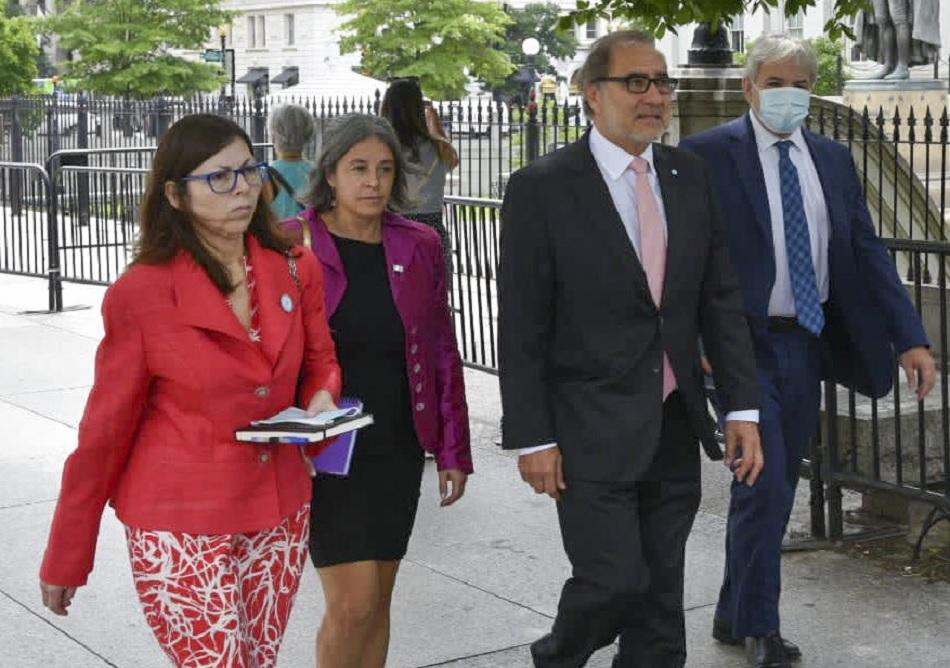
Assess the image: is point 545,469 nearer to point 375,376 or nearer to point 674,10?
point 375,376

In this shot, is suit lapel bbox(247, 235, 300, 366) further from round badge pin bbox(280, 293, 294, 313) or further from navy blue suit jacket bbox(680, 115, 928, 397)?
navy blue suit jacket bbox(680, 115, 928, 397)

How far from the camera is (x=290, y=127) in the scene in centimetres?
804

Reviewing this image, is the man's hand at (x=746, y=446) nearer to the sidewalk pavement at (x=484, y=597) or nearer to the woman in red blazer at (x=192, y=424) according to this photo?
the sidewalk pavement at (x=484, y=597)

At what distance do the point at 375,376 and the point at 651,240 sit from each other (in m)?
0.82

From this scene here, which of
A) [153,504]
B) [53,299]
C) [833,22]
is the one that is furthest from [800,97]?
[53,299]

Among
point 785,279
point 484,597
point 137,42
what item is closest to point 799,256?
point 785,279

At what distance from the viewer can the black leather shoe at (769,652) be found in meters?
5.56

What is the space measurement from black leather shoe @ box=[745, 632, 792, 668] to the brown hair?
8.21ft

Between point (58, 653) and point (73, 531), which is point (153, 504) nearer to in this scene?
point (73, 531)

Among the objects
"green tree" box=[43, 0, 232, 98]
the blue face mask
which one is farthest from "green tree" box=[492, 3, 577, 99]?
the blue face mask

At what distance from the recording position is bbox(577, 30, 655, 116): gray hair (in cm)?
465

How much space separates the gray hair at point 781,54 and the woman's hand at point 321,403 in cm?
223

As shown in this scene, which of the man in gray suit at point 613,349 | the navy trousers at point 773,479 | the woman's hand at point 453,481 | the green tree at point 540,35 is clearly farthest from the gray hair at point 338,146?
the green tree at point 540,35

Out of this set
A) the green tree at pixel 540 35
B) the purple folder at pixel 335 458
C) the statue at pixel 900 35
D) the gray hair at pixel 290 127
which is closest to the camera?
the purple folder at pixel 335 458
